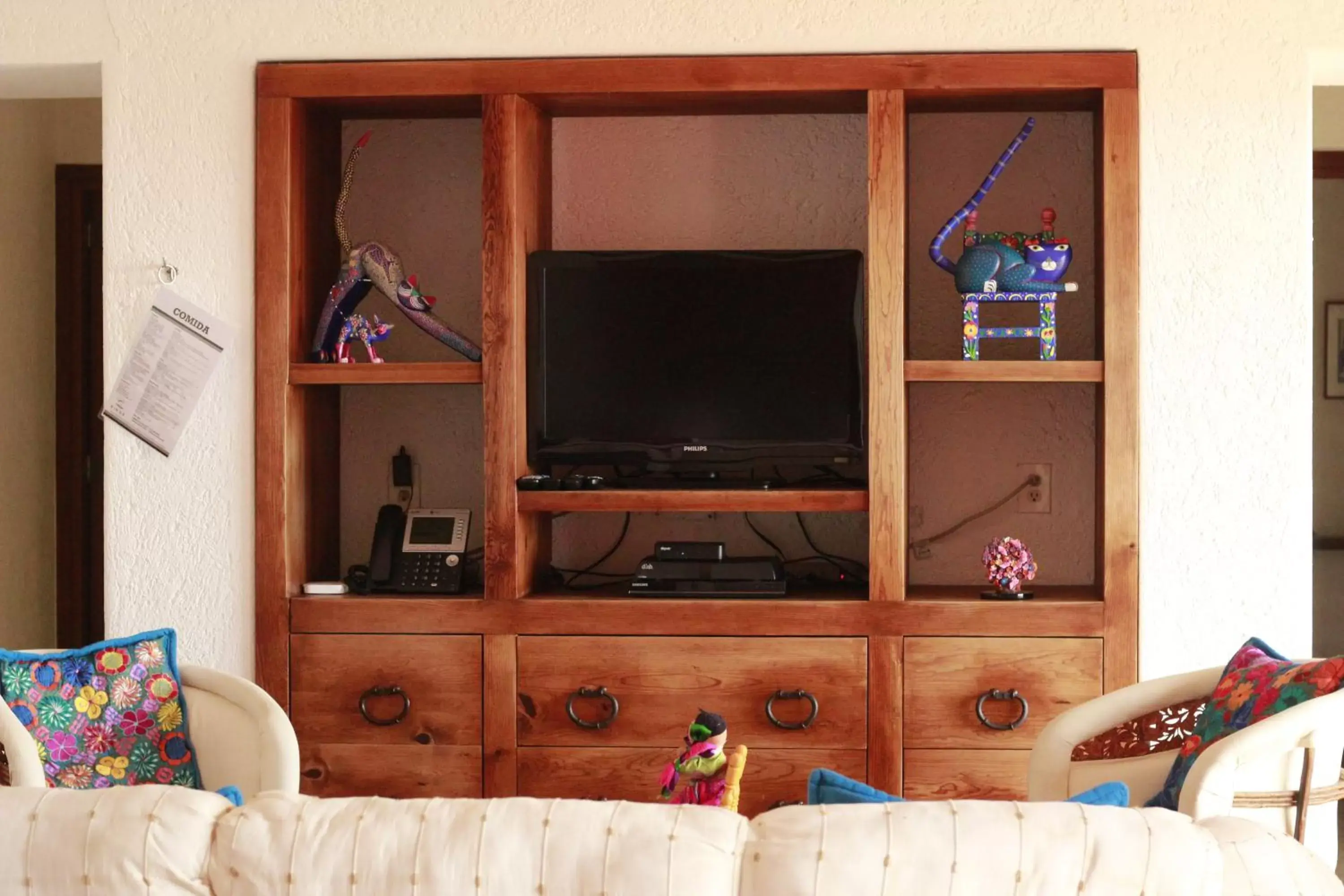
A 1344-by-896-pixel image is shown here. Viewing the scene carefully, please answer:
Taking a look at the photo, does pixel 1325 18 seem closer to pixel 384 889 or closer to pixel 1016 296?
pixel 1016 296

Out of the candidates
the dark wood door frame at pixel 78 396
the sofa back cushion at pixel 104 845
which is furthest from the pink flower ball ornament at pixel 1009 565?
the dark wood door frame at pixel 78 396

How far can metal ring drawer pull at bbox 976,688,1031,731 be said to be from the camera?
3029 millimetres

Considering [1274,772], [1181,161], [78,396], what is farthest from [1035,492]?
[78,396]

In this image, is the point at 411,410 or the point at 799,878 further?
the point at 411,410

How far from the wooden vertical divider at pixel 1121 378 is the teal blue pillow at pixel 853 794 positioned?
1651 mm

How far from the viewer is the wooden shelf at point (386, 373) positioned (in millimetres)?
3172

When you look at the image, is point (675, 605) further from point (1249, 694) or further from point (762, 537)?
point (1249, 694)

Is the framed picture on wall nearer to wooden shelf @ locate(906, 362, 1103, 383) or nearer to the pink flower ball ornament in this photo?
wooden shelf @ locate(906, 362, 1103, 383)

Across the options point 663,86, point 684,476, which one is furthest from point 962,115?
point 684,476

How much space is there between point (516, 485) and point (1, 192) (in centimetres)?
207

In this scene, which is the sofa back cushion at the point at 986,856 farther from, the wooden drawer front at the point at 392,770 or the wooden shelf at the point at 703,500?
the wooden drawer front at the point at 392,770

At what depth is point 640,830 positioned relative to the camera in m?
1.29

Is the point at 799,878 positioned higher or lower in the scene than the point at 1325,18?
lower

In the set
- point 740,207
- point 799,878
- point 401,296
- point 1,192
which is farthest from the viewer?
point 1,192
